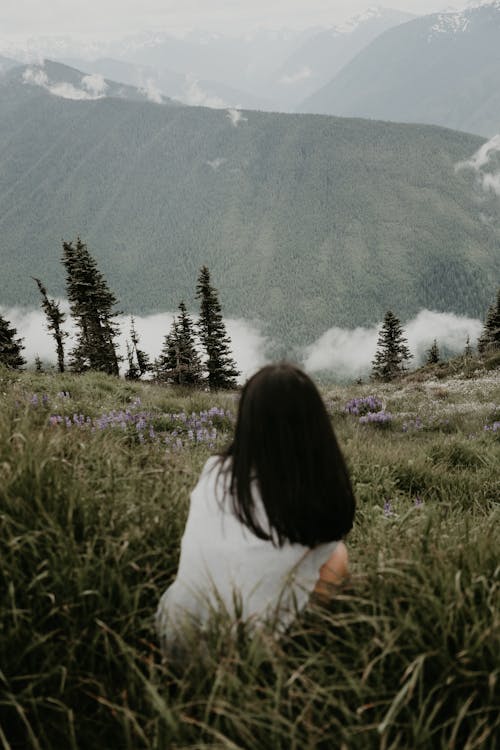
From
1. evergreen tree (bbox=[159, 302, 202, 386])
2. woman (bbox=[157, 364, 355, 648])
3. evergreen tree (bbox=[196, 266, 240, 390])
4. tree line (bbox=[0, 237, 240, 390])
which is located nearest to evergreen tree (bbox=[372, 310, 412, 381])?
tree line (bbox=[0, 237, 240, 390])

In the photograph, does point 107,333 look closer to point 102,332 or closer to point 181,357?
point 102,332

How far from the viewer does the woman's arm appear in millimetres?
2113

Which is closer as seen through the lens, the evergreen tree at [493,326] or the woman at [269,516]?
the woman at [269,516]

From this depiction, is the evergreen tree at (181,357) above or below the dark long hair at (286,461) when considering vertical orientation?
above

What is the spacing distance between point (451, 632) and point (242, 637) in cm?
77

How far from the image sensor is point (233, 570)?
2072mm

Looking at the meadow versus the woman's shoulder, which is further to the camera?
the woman's shoulder

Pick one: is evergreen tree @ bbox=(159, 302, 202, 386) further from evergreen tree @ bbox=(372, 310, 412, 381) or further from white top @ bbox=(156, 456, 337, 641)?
white top @ bbox=(156, 456, 337, 641)

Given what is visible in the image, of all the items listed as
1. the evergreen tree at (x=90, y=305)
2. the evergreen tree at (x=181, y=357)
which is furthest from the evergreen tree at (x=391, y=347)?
the evergreen tree at (x=90, y=305)

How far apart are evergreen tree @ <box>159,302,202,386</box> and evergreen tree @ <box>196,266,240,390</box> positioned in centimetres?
162

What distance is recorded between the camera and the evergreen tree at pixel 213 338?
44.1 m

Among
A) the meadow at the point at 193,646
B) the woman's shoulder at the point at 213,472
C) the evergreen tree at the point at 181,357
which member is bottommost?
the meadow at the point at 193,646

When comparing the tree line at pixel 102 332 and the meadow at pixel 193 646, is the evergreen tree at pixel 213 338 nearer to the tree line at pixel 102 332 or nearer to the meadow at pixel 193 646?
the tree line at pixel 102 332

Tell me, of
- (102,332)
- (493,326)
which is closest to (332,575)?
(102,332)
